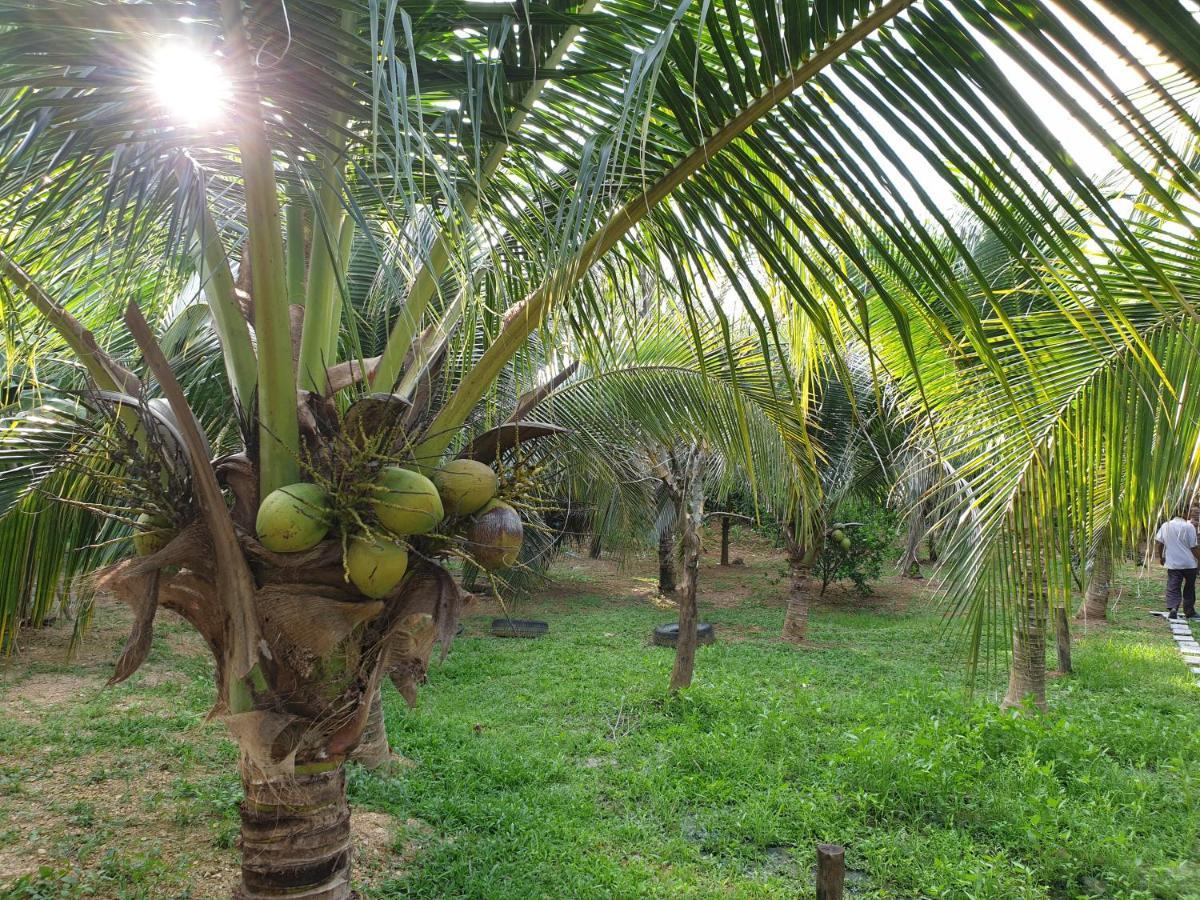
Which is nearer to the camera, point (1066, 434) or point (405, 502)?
Result: point (405, 502)

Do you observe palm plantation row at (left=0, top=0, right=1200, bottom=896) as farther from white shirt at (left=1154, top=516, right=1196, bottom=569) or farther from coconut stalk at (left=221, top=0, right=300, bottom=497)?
white shirt at (left=1154, top=516, right=1196, bottom=569)

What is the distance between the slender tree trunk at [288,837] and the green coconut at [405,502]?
0.97 meters

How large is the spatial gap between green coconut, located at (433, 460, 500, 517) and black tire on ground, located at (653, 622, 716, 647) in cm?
741

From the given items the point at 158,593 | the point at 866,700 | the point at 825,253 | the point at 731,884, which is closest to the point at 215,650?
the point at 158,593

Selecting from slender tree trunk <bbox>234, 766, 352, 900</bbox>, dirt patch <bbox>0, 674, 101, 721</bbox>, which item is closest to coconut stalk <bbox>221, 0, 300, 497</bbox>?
slender tree trunk <bbox>234, 766, 352, 900</bbox>

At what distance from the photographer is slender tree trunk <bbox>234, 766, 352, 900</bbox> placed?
2.53m

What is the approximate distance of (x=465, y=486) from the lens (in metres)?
2.25

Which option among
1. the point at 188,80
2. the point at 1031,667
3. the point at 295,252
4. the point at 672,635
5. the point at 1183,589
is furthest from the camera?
the point at 1183,589

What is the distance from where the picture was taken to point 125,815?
170 inches

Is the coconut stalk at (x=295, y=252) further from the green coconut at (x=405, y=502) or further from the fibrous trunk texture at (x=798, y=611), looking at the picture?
the fibrous trunk texture at (x=798, y=611)

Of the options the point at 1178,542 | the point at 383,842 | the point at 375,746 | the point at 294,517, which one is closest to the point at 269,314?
the point at 294,517

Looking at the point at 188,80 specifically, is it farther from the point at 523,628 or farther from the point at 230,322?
the point at 523,628

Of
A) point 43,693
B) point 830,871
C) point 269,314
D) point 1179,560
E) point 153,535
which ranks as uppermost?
point 269,314

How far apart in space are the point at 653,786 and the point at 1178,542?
9.22 m
